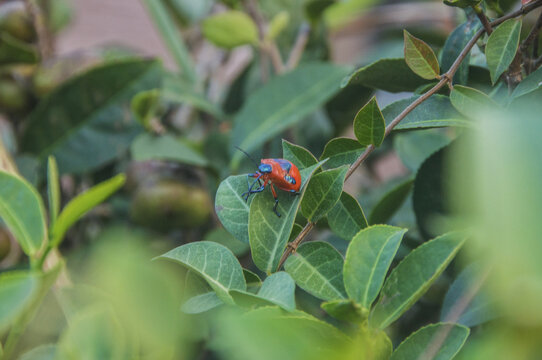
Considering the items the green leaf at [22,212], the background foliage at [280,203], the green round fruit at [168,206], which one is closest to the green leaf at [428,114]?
the background foliage at [280,203]

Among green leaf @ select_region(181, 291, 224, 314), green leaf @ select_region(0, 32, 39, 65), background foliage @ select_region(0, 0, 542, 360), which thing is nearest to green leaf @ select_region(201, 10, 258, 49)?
background foliage @ select_region(0, 0, 542, 360)

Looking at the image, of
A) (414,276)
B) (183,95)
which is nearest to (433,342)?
(414,276)

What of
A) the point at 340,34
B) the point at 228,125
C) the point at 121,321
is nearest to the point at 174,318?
the point at 121,321

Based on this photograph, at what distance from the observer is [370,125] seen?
28 centimetres

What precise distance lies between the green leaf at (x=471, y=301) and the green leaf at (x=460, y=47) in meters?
0.12

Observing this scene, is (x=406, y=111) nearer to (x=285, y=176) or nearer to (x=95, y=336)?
(x=285, y=176)

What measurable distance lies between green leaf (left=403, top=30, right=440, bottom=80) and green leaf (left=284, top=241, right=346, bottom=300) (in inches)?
4.7

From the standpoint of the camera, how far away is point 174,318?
0.23 meters

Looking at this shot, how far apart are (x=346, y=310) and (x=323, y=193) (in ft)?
0.26

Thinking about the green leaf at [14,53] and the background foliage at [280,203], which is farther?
the green leaf at [14,53]

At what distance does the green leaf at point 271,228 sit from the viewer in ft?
0.88

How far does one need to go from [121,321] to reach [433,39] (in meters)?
0.69

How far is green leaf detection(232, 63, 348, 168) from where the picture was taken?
0.58m

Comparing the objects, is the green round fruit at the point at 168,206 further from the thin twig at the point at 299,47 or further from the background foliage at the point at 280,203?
the thin twig at the point at 299,47
